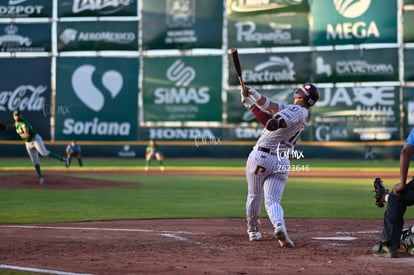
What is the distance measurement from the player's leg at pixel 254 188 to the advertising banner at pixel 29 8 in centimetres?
3304

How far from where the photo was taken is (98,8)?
39.6m

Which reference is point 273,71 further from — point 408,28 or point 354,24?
point 408,28

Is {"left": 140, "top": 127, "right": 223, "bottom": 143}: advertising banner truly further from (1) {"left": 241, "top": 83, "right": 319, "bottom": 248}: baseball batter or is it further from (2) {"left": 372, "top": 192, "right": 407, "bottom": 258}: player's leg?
(2) {"left": 372, "top": 192, "right": 407, "bottom": 258}: player's leg

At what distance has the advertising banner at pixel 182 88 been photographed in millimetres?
38875

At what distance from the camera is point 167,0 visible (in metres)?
39.2

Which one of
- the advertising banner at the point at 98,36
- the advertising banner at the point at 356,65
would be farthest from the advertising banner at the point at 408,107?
the advertising banner at the point at 98,36

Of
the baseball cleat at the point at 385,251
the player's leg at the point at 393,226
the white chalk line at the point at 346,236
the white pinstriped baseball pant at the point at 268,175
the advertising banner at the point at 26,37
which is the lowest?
the white chalk line at the point at 346,236

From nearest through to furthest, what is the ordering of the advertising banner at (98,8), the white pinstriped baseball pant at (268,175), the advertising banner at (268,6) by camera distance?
the white pinstriped baseball pant at (268,175), the advertising banner at (268,6), the advertising banner at (98,8)

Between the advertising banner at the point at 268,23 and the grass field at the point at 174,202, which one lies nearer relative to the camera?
the grass field at the point at 174,202

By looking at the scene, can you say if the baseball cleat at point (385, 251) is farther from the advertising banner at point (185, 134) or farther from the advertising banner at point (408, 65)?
the advertising banner at point (185, 134)

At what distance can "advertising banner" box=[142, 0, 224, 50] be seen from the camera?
38594 millimetres

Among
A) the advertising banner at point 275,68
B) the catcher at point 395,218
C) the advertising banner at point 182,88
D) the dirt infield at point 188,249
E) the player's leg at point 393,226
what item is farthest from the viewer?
the advertising banner at point 182,88

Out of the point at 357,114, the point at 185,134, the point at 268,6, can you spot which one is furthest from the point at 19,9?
the point at 357,114

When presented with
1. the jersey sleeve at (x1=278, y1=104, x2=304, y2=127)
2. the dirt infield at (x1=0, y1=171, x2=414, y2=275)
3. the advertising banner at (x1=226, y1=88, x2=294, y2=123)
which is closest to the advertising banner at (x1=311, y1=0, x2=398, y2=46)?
the advertising banner at (x1=226, y1=88, x2=294, y2=123)
